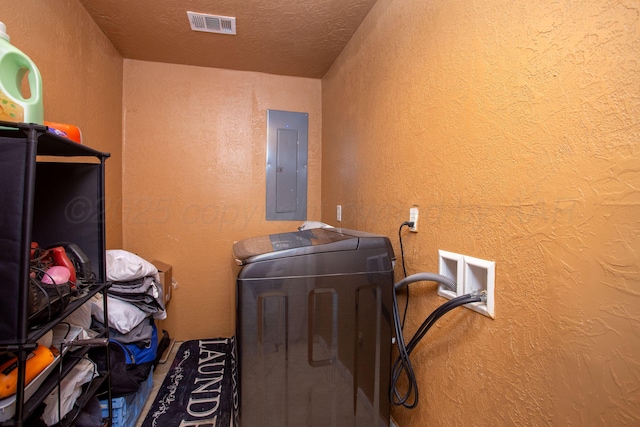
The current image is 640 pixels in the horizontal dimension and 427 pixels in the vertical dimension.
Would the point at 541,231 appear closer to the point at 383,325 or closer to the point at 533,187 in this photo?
the point at 533,187

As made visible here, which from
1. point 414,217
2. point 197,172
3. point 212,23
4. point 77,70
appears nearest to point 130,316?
point 197,172

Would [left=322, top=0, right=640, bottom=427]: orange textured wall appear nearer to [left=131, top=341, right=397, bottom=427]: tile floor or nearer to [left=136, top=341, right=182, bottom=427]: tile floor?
[left=131, top=341, right=397, bottom=427]: tile floor

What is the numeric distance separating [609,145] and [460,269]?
1.75ft

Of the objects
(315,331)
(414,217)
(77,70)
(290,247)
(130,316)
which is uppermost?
(77,70)

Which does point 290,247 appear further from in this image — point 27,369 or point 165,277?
point 165,277

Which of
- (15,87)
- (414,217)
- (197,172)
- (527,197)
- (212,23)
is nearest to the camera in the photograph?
(527,197)

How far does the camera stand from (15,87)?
36.0 inches

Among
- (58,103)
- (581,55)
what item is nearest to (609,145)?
(581,55)

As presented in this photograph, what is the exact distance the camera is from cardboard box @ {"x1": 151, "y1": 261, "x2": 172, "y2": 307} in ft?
7.20

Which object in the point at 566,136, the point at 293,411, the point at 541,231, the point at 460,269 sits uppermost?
the point at 566,136

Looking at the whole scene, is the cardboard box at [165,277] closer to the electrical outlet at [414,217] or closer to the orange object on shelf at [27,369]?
the orange object on shelf at [27,369]

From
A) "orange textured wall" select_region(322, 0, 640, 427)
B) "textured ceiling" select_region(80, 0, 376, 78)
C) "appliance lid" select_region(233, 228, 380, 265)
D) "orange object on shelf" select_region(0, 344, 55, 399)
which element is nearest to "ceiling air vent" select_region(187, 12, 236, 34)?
"textured ceiling" select_region(80, 0, 376, 78)

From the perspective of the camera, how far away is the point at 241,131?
2.57 meters

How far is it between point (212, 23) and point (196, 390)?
7.76 feet
